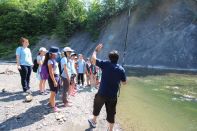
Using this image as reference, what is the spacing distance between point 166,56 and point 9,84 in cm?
Result: 2435

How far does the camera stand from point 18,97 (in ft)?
41.8

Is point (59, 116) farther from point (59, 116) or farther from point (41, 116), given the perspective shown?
point (41, 116)

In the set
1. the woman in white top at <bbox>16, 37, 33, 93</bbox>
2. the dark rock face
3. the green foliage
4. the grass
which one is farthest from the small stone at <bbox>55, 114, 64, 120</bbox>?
the grass

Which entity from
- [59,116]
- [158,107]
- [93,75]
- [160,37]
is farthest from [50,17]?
[59,116]

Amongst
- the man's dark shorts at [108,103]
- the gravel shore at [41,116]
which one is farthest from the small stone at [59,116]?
the man's dark shorts at [108,103]

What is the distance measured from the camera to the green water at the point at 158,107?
11141 mm

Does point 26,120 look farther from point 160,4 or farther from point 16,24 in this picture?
point 16,24

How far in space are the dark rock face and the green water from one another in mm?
15418

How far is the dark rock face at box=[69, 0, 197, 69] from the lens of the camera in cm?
3703

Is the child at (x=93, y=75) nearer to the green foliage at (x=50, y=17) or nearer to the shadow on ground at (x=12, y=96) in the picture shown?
the shadow on ground at (x=12, y=96)

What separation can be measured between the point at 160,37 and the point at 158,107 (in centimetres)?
2748

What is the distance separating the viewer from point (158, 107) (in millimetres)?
14117

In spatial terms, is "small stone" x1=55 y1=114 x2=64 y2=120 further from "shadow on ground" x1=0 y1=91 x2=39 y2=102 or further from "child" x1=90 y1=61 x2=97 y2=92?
"child" x1=90 y1=61 x2=97 y2=92

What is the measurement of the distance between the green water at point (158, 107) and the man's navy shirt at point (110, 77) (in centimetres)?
268
